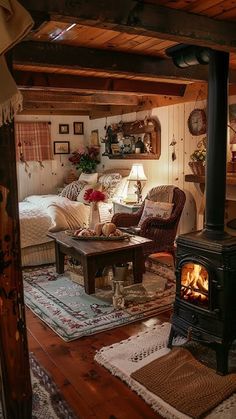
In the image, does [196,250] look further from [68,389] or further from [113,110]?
[113,110]

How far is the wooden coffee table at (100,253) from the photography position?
3.50 m

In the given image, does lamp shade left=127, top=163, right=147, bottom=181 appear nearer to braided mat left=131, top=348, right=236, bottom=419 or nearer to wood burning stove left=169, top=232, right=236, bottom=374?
wood burning stove left=169, top=232, right=236, bottom=374

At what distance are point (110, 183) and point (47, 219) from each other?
161 centimetres

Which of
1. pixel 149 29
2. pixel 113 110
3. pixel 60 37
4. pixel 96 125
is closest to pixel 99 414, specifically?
pixel 149 29

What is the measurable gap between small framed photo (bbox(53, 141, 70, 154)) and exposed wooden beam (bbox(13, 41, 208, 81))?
4.35 m

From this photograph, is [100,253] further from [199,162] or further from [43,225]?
[199,162]

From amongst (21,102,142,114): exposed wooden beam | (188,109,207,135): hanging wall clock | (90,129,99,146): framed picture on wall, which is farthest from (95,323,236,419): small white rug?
A: (90,129,99,146): framed picture on wall

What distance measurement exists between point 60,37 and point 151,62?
934mm

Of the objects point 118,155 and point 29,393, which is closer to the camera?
point 29,393

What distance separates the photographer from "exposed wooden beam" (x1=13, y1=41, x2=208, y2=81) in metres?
2.83

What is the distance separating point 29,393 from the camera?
189cm

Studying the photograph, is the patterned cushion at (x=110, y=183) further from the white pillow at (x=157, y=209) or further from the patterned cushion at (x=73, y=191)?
the white pillow at (x=157, y=209)

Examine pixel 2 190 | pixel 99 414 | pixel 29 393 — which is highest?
pixel 2 190

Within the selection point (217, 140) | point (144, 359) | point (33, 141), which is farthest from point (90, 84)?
point (33, 141)
